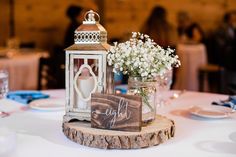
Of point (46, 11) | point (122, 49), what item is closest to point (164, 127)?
point (122, 49)

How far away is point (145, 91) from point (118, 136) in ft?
0.67

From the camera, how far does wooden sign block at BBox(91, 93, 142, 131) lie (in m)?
1.35

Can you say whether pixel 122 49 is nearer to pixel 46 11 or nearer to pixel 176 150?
pixel 176 150

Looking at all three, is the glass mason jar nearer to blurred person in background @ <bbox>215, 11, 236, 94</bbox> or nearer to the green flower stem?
the green flower stem

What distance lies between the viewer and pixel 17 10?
6.05m

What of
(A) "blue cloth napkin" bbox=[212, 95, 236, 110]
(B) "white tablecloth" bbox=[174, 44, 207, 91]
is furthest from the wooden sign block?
(B) "white tablecloth" bbox=[174, 44, 207, 91]

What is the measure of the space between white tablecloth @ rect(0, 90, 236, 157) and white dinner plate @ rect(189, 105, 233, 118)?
0.02 metres

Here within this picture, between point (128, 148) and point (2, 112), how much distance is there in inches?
29.6

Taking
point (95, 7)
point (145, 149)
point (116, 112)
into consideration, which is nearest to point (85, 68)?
point (116, 112)

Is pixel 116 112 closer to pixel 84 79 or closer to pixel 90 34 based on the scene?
pixel 84 79

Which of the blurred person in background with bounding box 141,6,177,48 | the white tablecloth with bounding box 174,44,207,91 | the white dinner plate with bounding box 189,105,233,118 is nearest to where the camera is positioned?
the white dinner plate with bounding box 189,105,233,118

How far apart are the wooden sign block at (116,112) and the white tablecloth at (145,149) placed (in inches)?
4.1

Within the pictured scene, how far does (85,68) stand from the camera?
1.48 metres

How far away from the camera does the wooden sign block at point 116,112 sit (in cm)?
135
